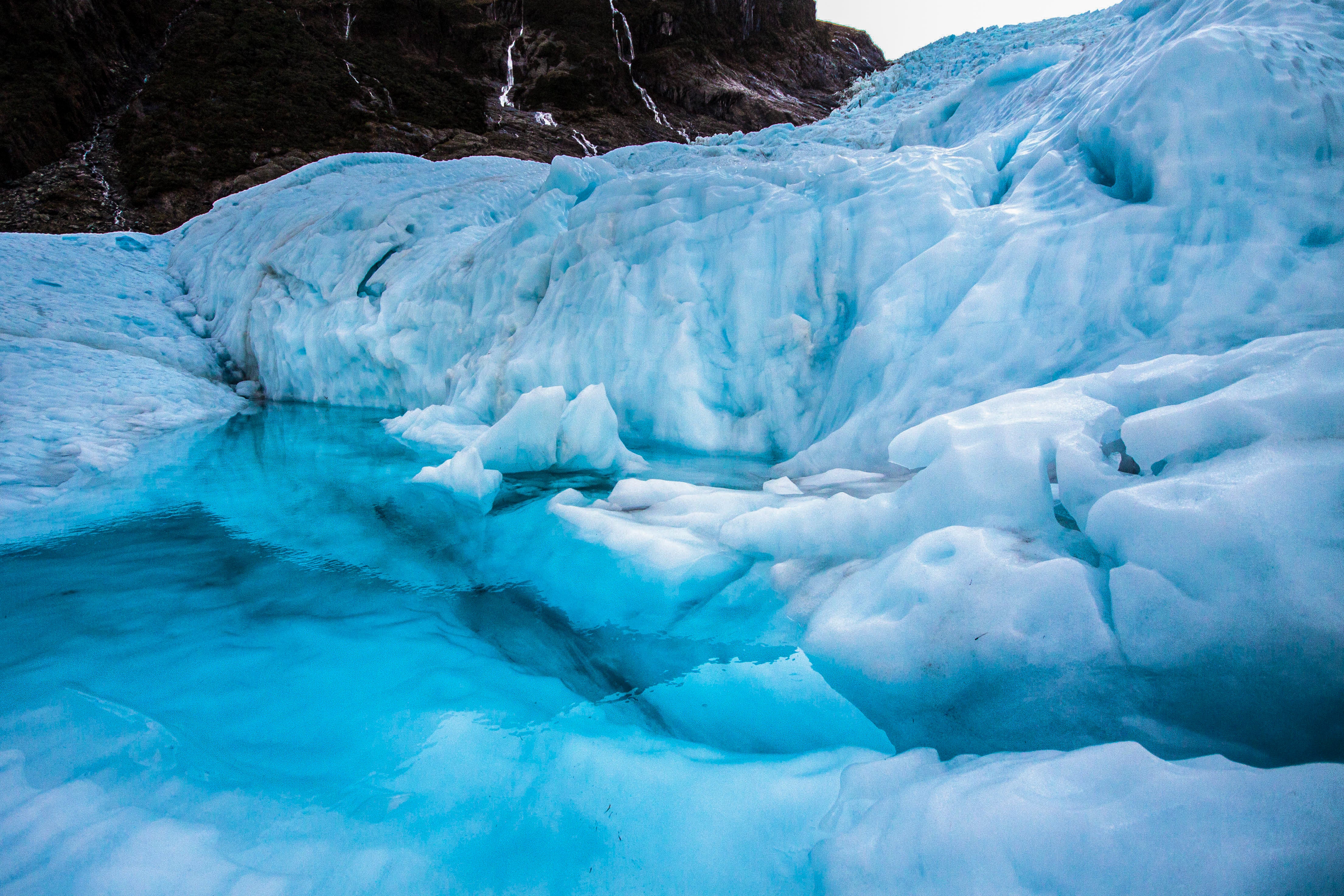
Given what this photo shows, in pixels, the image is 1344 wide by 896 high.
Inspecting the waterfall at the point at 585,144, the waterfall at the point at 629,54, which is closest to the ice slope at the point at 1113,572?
the waterfall at the point at 585,144

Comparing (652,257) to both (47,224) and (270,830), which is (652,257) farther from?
(47,224)

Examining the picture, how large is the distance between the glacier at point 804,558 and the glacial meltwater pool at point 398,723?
0.05 feet

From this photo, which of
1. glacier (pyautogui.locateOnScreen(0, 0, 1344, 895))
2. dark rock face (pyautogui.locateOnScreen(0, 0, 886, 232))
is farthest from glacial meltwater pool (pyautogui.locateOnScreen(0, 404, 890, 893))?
dark rock face (pyautogui.locateOnScreen(0, 0, 886, 232))

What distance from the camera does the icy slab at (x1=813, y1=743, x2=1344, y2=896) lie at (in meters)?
0.83

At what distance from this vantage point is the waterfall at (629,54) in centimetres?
2797

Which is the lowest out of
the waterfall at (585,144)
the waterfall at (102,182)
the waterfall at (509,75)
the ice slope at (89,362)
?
the ice slope at (89,362)

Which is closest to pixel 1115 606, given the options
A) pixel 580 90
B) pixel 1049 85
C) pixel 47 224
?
pixel 1049 85

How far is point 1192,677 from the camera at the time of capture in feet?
4.06

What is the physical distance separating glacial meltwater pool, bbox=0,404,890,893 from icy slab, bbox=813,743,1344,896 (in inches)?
9.7

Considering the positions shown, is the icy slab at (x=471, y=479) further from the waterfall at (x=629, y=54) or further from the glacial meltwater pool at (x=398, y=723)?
the waterfall at (x=629, y=54)

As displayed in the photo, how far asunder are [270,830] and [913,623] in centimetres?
179

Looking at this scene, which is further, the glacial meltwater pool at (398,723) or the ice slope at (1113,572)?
the glacial meltwater pool at (398,723)

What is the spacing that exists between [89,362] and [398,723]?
23.9 feet

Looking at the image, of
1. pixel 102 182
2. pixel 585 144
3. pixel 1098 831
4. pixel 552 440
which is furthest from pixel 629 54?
pixel 1098 831
